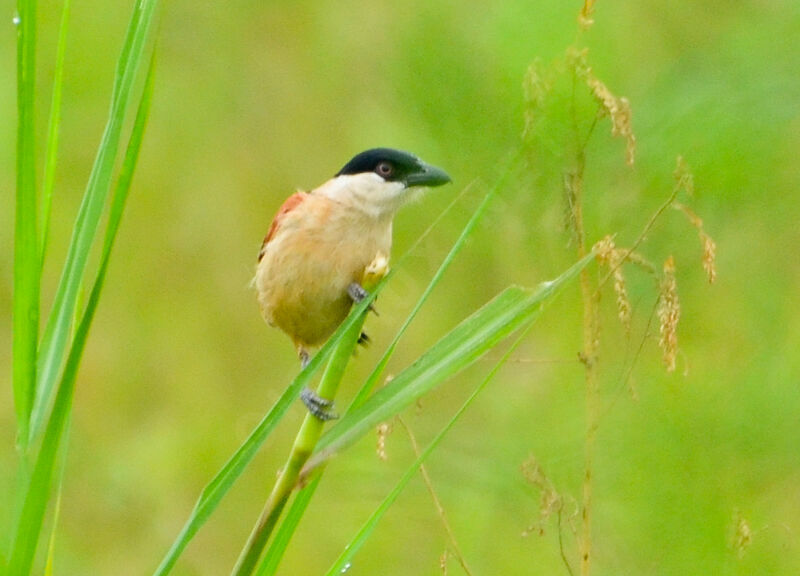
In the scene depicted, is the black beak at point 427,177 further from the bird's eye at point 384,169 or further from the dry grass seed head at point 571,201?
the dry grass seed head at point 571,201

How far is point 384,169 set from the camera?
209 centimetres

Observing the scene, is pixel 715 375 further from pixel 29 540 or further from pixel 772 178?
pixel 29 540

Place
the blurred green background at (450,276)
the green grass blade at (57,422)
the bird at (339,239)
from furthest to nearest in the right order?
1. the blurred green background at (450,276)
2. the bird at (339,239)
3. the green grass blade at (57,422)

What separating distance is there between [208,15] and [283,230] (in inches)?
70.6

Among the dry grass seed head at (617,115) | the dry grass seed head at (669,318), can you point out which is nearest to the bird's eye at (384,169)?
the dry grass seed head at (617,115)

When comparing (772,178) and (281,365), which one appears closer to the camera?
(772,178)

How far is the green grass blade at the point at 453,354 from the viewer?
115 cm

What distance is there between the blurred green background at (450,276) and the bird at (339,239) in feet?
0.34

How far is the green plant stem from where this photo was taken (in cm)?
125

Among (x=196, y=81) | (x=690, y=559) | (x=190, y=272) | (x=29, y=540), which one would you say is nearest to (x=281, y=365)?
(x=190, y=272)

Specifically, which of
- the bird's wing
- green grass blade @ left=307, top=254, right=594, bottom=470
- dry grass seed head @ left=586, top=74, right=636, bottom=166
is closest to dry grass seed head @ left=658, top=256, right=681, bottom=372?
dry grass seed head @ left=586, top=74, right=636, bottom=166

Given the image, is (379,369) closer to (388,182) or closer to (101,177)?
(101,177)

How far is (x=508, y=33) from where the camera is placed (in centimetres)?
230

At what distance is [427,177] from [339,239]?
0.18 meters
